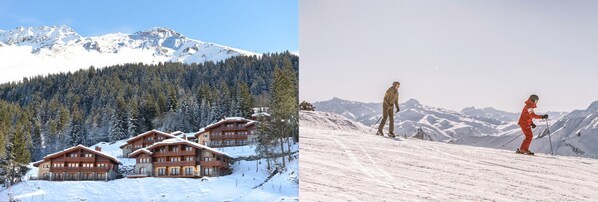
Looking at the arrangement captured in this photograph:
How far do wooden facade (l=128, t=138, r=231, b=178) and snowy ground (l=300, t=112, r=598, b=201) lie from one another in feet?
8.65

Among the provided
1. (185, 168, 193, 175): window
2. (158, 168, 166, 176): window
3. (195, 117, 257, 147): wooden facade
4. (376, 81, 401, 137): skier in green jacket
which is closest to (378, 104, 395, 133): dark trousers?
(376, 81, 401, 137): skier in green jacket

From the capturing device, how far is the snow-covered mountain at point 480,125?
3875 millimetres

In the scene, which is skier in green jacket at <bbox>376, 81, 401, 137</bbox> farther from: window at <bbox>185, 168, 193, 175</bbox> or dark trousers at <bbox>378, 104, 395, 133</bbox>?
window at <bbox>185, 168, 193, 175</bbox>

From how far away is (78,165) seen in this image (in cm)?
687

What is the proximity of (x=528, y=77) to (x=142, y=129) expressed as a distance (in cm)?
446

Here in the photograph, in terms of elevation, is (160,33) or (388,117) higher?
(160,33)

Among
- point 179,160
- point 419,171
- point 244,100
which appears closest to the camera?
point 419,171

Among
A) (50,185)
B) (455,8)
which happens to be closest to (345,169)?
(455,8)

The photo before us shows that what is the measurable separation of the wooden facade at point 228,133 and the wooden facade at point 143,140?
40 centimetres

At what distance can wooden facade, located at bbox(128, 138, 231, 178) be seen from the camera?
22.9ft

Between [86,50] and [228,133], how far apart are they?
6.09 ft

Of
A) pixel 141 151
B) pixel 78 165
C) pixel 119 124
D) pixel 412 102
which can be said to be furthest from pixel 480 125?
pixel 78 165

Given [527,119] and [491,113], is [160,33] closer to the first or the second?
[491,113]

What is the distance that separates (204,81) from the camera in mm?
7461
